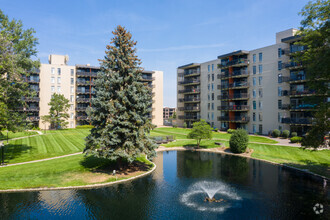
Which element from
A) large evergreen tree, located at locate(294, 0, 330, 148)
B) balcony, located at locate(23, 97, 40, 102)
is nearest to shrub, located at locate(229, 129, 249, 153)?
large evergreen tree, located at locate(294, 0, 330, 148)

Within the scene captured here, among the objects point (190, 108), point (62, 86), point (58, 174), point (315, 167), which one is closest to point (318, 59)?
point (315, 167)

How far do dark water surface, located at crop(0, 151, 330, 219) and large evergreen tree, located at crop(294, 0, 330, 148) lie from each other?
18.6ft

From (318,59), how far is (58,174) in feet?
96.4

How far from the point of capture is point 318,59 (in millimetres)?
21750

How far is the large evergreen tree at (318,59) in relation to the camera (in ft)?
71.8

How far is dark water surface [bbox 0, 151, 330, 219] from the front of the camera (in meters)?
16.7

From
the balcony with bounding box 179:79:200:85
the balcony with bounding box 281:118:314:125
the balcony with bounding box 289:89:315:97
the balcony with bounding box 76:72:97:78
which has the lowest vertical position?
the balcony with bounding box 281:118:314:125

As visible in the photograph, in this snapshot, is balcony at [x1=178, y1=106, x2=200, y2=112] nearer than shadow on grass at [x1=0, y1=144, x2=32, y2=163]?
No

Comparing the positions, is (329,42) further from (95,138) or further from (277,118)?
(277,118)

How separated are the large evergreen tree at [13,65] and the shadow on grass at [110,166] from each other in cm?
1002

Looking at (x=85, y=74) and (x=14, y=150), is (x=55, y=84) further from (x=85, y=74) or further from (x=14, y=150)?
(x=14, y=150)

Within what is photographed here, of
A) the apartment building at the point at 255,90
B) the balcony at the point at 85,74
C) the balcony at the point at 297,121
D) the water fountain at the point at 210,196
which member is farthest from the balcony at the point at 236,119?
the balcony at the point at 85,74

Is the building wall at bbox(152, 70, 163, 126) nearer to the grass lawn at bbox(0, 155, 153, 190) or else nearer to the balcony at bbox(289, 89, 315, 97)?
the balcony at bbox(289, 89, 315, 97)

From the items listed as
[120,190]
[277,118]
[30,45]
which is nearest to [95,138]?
[120,190]
